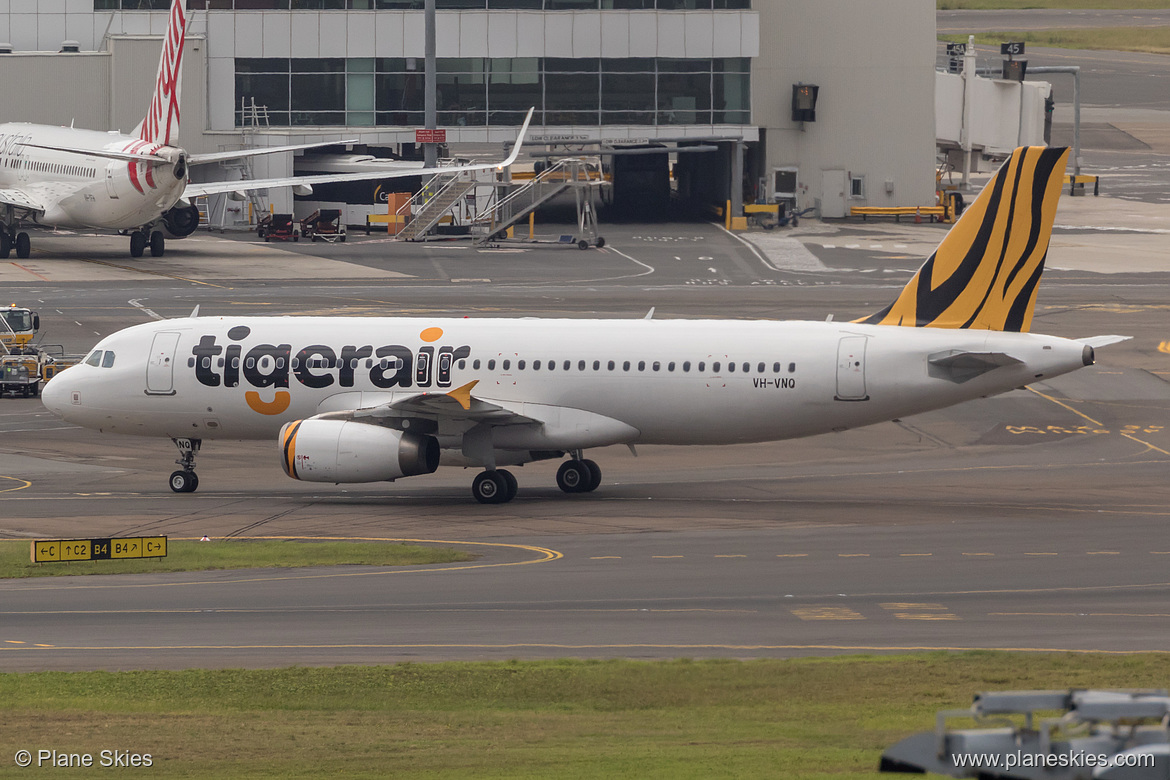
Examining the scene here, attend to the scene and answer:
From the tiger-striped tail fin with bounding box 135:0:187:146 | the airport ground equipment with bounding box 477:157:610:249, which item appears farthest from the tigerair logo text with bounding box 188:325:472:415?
the airport ground equipment with bounding box 477:157:610:249

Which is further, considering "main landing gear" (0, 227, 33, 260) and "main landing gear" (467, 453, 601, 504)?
"main landing gear" (0, 227, 33, 260)

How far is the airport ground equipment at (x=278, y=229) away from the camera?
320 feet

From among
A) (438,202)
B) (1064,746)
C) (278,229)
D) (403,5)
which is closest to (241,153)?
(278,229)

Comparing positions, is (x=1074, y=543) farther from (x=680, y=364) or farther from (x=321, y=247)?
(x=321, y=247)

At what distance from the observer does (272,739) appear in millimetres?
18453

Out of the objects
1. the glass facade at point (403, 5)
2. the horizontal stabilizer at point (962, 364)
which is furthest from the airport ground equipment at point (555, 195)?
the horizontal stabilizer at point (962, 364)

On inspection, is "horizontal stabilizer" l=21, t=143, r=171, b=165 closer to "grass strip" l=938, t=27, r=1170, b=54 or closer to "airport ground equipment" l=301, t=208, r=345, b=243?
"airport ground equipment" l=301, t=208, r=345, b=243

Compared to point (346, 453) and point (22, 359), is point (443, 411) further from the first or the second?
point (22, 359)

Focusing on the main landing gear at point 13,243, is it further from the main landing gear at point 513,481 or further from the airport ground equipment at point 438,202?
the main landing gear at point 513,481

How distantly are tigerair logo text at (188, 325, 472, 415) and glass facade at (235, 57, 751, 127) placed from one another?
6314 centimetres

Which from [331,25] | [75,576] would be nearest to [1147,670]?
[75,576]

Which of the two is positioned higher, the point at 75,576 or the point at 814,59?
the point at 814,59

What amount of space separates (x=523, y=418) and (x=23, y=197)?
2245 inches

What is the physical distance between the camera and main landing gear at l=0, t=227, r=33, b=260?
86.1 m
